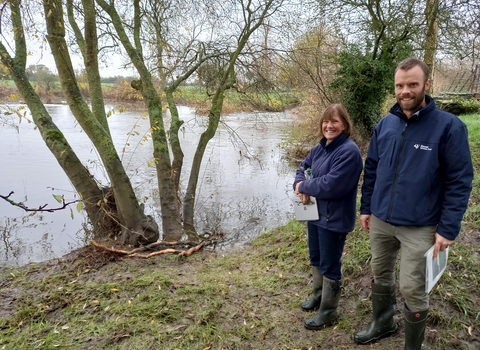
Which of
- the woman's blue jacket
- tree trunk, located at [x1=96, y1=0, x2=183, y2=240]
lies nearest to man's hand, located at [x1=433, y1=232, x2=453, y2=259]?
the woman's blue jacket

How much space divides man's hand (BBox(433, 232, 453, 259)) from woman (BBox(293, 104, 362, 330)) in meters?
0.60

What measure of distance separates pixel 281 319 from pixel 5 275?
3.36 meters

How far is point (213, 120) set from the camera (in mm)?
6941

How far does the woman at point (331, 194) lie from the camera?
7.73ft

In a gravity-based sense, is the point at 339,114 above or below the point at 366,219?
above

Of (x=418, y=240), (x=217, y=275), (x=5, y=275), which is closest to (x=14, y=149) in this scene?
(x=5, y=275)

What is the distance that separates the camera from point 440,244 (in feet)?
6.27

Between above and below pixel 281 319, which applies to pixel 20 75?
above

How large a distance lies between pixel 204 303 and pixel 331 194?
157cm

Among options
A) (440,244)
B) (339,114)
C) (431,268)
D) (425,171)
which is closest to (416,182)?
(425,171)

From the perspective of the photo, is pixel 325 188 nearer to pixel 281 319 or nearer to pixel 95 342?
pixel 281 319

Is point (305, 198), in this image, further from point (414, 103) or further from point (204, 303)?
point (204, 303)

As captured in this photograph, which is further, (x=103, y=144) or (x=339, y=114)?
(x=103, y=144)

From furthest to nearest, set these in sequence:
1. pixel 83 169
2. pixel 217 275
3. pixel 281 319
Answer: pixel 83 169, pixel 217 275, pixel 281 319
